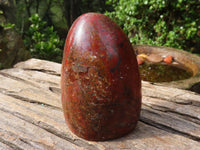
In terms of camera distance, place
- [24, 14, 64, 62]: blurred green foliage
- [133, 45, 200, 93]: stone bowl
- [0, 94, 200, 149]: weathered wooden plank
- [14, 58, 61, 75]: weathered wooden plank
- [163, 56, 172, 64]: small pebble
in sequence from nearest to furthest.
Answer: [0, 94, 200, 149]: weathered wooden plank → [133, 45, 200, 93]: stone bowl → [14, 58, 61, 75]: weathered wooden plank → [163, 56, 172, 64]: small pebble → [24, 14, 64, 62]: blurred green foliage

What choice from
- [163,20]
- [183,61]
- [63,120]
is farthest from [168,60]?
[63,120]

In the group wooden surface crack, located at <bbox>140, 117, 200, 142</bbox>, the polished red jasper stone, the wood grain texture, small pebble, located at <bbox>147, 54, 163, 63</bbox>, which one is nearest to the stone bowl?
small pebble, located at <bbox>147, 54, 163, 63</bbox>

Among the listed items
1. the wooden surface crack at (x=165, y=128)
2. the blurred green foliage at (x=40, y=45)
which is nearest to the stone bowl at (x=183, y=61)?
the wooden surface crack at (x=165, y=128)

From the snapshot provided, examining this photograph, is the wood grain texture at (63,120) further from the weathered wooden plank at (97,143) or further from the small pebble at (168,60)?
the small pebble at (168,60)

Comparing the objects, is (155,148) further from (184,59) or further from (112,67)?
(184,59)

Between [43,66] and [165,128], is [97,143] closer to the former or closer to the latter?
[165,128]

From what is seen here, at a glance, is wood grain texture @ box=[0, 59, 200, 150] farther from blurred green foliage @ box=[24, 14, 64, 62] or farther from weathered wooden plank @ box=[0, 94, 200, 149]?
blurred green foliage @ box=[24, 14, 64, 62]

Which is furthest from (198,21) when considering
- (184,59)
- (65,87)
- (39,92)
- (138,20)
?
(65,87)
